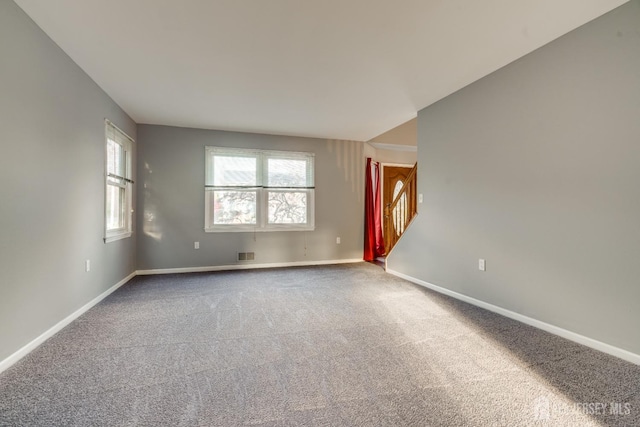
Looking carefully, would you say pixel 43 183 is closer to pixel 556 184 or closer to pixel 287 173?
pixel 287 173

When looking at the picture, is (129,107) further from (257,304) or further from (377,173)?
(377,173)

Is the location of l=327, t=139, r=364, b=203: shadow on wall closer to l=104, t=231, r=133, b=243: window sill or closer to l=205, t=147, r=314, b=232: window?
l=205, t=147, r=314, b=232: window

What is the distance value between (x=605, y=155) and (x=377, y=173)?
13.1ft

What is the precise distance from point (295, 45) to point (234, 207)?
315cm

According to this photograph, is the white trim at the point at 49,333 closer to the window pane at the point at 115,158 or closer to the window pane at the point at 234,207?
the window pane at the point at 115,158

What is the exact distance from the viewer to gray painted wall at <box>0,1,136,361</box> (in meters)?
1.90

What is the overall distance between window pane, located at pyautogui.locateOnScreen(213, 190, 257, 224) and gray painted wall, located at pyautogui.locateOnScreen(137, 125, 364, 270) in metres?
0.23

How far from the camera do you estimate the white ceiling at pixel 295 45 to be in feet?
6.59

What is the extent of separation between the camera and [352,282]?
161 inches

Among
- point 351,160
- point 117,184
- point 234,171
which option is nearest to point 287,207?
point 234,171

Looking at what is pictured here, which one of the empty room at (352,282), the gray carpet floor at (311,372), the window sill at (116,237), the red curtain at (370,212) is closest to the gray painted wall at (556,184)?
the empty room at (352,282)

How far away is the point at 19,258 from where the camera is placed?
201 centimetres

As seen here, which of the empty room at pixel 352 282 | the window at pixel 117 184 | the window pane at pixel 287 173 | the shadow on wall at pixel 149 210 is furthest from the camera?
the window pane at pixel 287 173

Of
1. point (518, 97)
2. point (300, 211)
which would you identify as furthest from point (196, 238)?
point (518, 97)
